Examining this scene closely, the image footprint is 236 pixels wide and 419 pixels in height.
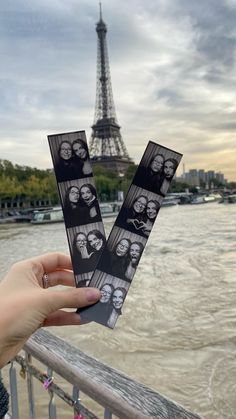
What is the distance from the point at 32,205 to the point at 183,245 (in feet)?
116

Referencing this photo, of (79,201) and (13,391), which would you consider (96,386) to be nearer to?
(79,201)

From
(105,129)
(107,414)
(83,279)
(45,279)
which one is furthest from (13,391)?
(105,129)

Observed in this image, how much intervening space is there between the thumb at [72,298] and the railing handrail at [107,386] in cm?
24

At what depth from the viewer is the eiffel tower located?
59281mm

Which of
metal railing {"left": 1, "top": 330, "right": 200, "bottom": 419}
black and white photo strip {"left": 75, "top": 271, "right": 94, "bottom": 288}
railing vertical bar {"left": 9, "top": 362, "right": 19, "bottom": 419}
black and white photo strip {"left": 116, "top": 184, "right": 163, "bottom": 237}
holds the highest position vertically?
black and white photo strip {"left": 116, "top": 184, "right": 163, "bottom": 237}

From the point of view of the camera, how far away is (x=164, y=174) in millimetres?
897

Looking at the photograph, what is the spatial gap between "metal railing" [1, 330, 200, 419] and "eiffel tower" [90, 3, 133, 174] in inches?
2255

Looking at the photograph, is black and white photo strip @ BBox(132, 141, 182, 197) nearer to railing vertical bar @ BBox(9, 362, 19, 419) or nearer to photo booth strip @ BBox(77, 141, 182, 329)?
photo booth strip @ BBox(77, 141, 182, 329)

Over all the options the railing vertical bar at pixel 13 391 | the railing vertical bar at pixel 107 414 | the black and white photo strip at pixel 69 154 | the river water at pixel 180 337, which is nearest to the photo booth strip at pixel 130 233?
the black and white photo strip at pixel 69 154

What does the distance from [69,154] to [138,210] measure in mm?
186

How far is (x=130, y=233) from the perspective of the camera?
2.93ft

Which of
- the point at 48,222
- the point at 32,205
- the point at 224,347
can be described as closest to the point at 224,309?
the point at 224,347

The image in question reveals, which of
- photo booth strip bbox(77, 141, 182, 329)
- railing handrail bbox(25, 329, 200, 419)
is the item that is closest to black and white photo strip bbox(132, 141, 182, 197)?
photo booth strip bbox(77, 141, 182, 329)

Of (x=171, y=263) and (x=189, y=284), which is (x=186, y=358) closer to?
(x=189, y=284)
